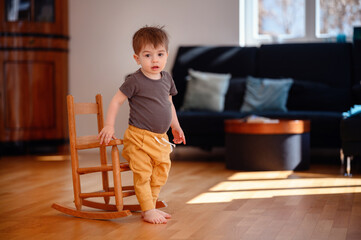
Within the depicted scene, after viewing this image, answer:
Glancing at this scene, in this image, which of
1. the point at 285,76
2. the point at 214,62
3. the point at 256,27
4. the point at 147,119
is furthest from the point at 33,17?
the point at 147,119

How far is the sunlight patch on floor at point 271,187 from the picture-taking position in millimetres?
2840

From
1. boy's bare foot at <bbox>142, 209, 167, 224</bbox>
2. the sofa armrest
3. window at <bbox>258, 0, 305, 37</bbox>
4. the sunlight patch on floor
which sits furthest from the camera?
window at <bbox>258, 0, 305, 37</bbox>

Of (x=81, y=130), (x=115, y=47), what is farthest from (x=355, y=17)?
(x=81, y=130)

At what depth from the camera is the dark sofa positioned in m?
4.14

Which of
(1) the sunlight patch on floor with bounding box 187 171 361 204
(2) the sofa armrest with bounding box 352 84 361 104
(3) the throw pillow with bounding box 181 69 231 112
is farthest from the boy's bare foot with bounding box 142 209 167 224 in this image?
(2) the sofa armrest with bounding box 352 84 361 104

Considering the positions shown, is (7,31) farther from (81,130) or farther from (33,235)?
(33,235)

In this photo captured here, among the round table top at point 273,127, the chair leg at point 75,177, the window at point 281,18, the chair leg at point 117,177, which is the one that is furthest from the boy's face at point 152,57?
the window at point 281,18

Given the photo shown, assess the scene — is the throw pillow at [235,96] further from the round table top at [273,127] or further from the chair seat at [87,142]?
the chair seat at [87,142]

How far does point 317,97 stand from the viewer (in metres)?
4.43

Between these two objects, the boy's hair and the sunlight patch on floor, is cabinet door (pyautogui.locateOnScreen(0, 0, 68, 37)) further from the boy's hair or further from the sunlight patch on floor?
the boy's hair

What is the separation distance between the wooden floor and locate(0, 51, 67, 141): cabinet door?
0.87m

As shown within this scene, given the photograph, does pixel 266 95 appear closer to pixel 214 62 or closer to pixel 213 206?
pixel 214 62

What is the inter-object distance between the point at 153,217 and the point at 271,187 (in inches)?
42.3

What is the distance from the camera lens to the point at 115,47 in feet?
17.4
